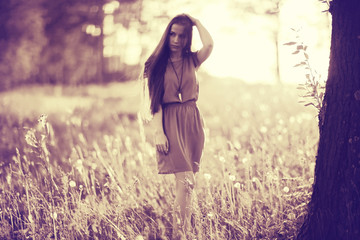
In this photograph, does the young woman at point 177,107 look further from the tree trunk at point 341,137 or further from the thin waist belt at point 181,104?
the tree trunk at point 341,137

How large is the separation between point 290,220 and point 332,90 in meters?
1.09

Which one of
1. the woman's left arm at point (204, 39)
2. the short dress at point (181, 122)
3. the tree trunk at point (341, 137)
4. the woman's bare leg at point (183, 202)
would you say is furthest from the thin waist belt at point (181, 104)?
the tree trunk at point (341, 137)

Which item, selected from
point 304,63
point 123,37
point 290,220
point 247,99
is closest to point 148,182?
point 290,220

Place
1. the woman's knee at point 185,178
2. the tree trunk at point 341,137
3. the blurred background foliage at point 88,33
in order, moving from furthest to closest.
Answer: the blurred background foliage at point 88,33
the woman's knee at point 185,178
the tree trunk at point 341,137

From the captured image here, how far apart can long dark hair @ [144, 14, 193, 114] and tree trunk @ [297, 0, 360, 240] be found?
1.07m

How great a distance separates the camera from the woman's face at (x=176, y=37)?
3.18 metres

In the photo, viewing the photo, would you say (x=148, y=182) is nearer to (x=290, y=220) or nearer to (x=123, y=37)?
(x=290, y=220)

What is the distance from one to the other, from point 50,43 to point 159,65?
46.6 feet

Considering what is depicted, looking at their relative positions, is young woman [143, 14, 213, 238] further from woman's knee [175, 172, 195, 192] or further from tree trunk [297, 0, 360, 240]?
tree trunk [297, 0, 360, 240]

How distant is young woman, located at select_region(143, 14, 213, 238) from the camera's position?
10.4 ft

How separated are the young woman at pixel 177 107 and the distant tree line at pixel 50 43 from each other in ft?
29.0

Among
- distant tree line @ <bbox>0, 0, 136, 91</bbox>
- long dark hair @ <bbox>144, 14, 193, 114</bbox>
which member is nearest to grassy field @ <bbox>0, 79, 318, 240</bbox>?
long dark hair @ <bbox>144, 14, 193, 114</bbox>

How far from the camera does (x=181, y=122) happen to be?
319 centimetres

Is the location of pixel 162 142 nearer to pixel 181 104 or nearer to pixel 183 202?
pixel 181 104
